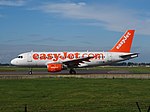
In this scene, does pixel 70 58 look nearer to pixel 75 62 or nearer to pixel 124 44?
pixel 75 62

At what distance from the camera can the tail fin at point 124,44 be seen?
176 feet

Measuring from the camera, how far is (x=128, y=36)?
54312 millimetres

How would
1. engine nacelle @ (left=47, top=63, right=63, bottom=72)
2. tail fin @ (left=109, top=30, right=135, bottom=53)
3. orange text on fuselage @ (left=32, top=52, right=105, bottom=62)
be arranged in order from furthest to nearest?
tail fin @ (left=109, top=30, right=135, bottom=53)
orange text on fuselage @ (left=32, top=52, right=105, bottom=62)
engine nacelle @ (left=47, top=63, right=63, bottom=72)

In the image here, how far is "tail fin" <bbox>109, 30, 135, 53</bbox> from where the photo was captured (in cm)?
5353

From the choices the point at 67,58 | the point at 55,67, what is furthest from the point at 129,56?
the point at 55,67

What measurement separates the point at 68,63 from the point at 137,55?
38.5ft

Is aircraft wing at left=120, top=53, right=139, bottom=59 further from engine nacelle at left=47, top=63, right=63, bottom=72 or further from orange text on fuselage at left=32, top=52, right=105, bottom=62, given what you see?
engine nacelle at left=47, top=63, right=63, bottom=72

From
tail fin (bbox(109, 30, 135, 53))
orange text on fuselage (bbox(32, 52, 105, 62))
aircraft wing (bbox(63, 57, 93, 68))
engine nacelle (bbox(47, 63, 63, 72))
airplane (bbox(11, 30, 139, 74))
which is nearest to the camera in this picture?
engine nacelle (bbox(47, 63, 63, 72))

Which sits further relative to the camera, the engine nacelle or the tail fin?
the tail fin

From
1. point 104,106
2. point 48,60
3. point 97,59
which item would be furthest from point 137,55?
point 104,106

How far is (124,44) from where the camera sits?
5362 cm

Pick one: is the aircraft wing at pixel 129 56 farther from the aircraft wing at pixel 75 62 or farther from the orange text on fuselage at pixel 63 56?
the aircraft wing at pixel 75 62

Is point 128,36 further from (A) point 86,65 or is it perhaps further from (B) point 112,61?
(A) point 86,65

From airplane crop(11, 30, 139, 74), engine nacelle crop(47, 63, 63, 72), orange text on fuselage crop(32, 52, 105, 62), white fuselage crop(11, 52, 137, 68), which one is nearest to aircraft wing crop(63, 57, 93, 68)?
airplane crop(11, 30, 139, 74)
